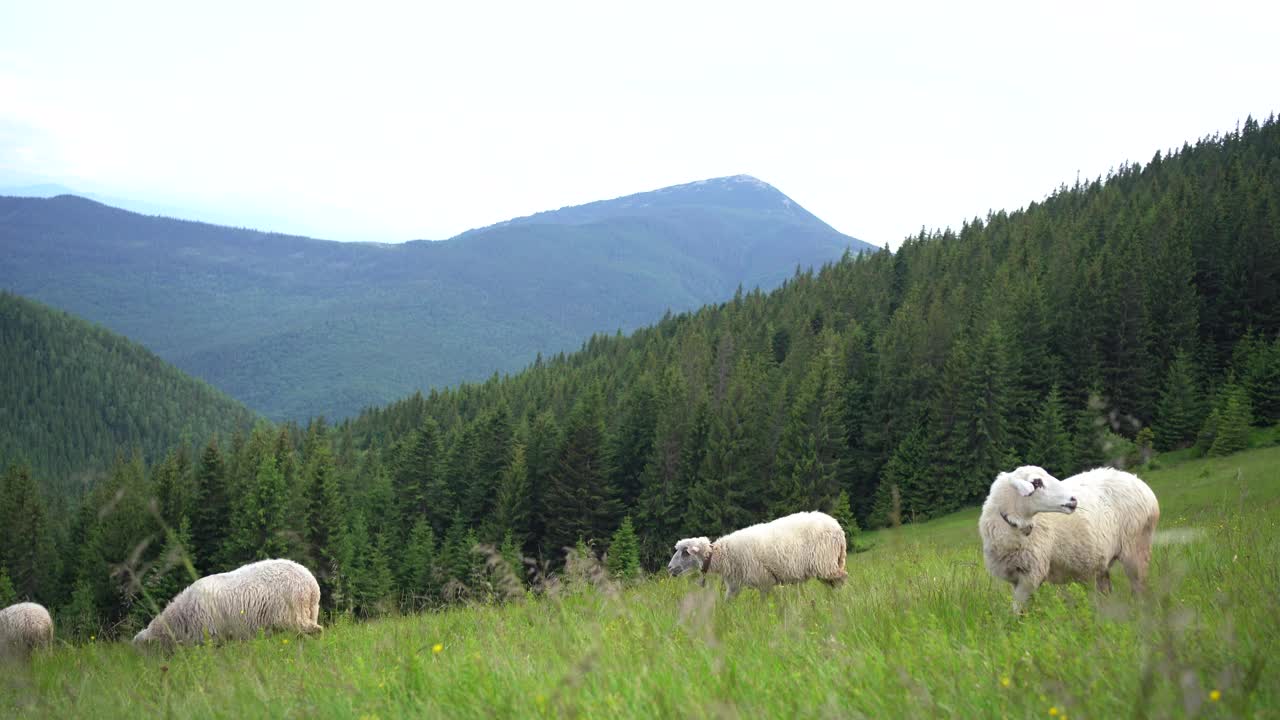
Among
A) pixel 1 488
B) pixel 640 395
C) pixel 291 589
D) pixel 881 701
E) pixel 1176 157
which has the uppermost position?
pixel 1176 157

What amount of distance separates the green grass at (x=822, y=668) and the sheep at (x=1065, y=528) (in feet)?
1.75

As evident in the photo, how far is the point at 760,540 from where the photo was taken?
1280cm

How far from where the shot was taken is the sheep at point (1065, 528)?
704 centimetres

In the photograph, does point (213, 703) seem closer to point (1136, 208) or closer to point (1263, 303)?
point (1263, 303)

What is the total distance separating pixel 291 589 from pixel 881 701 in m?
11.6

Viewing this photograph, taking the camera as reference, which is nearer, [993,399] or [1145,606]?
[1145,606]

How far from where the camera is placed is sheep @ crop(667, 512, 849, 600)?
12.6 m

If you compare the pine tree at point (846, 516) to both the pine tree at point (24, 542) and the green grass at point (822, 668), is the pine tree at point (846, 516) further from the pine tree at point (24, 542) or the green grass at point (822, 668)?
the pine tree at point (24, 542)

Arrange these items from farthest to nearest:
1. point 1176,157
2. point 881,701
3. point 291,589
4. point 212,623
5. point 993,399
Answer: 1. point 1176,157
2. point 993,399
3. point 291,589
4. point 212,623
5. point 881,701

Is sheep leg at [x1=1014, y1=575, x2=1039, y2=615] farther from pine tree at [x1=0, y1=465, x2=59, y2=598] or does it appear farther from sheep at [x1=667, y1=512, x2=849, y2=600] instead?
pine tree at [x1=0, y1=465, x2=59, y2=598]

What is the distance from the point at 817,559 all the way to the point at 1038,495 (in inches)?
235

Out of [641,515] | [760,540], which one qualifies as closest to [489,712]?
[760,540]

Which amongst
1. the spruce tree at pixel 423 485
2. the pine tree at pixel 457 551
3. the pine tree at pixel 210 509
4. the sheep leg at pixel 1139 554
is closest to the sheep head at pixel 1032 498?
the sheep leg at pixel 1139 554

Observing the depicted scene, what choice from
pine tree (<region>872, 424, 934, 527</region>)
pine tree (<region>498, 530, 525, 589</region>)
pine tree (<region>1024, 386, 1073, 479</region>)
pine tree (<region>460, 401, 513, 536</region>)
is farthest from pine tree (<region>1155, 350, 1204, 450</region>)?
pine tree (<region>460, 401, 513, 536</region>)
